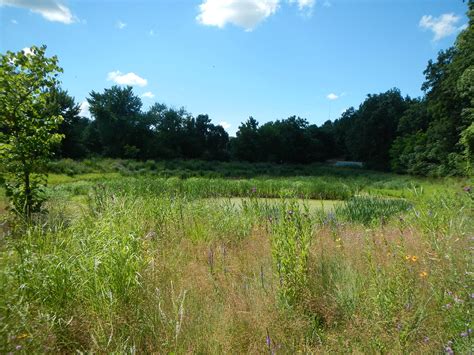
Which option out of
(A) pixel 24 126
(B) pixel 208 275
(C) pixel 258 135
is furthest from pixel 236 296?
(C) pixel 258 135

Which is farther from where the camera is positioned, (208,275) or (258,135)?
(258,135)

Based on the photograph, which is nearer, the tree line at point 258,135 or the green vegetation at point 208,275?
the green vegetation at point 208,275

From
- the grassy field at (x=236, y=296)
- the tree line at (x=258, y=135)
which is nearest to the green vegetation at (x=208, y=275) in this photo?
the grassy field at (x=236, y=296)

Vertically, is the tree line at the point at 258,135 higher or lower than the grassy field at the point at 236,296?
higher

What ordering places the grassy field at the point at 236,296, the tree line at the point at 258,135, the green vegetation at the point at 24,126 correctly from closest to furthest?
the grassy field at the point at 236,296 < the green vegetation at the point at 24,126 < the tree line at the point at 258,135

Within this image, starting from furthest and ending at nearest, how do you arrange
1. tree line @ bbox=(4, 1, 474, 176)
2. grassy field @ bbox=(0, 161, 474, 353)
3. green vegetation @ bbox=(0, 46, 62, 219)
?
tree line @ bbox=(4, 1, 474, 176), green vegetation @ bbox=(0, 46, 62, 219), grassy field @ bbox=(0, 161, 474, 353)

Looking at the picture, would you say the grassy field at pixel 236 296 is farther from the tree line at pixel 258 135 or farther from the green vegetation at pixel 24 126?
the tree line at pixel 258 135

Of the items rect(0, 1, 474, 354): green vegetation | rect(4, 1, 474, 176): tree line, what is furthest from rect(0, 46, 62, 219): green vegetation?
rect(4, 1, 474, 176): tree line

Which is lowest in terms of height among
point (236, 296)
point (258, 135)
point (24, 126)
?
point (236, 296)

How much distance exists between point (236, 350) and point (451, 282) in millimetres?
1860

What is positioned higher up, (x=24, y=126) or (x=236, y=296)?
(x=24, y=126)

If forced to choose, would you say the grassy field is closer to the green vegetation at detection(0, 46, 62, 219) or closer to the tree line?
the green vegetation at detection(0, 46, 62, 219)

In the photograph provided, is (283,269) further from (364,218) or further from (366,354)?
(364,218)

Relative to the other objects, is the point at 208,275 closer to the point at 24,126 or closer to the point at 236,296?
the point at 236,296
